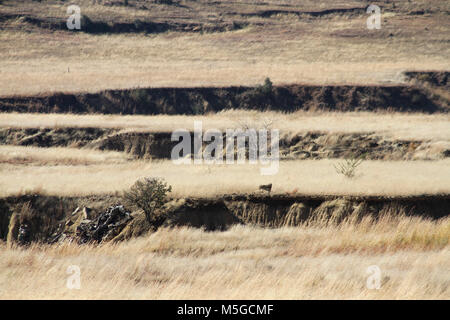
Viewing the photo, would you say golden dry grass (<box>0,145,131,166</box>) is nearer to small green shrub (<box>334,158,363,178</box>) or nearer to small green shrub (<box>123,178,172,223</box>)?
small green shrub (<box>123,178,172,223</box>)

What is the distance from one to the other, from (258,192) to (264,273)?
604 cm

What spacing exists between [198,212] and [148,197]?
1.56 metres

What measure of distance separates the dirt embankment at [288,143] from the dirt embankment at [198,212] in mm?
8848

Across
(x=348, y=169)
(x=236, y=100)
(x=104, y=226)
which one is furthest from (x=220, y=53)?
(x=104, y=226)

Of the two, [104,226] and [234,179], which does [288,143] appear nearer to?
[234,179]

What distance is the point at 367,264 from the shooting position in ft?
33.8

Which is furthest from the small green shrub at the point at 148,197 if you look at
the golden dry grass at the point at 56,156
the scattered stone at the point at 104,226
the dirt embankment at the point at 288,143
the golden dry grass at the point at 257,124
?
the golden dry grass at the point at 257,124

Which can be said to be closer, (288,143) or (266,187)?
(266,187)

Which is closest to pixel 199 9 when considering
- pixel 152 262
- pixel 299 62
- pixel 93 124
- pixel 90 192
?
pixel 299 62

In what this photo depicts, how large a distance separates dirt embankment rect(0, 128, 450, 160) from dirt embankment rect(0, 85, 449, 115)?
31.0 feet

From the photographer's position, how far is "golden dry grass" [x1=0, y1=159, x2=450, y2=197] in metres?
16.1

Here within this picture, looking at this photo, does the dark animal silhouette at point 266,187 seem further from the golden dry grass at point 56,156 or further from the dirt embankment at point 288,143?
the golden dry grass at point 56,156

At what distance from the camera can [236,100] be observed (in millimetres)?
40344

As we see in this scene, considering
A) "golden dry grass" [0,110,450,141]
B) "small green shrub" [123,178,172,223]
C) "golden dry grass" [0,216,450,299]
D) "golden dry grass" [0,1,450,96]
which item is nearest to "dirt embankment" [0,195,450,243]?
"small green shrub" [123,178,172,223]
